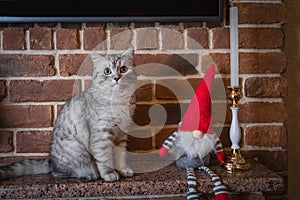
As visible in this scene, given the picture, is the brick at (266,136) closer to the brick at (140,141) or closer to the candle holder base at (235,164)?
the candle holder base at (235,164)

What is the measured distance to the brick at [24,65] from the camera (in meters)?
0.96

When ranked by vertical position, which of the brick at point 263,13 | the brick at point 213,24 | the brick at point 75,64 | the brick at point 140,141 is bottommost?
the brick at point 140,141

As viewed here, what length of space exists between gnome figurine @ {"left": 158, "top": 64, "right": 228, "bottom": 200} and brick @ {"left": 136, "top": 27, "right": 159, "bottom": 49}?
0.80 ft

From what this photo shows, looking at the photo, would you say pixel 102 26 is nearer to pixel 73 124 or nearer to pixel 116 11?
pixel 116 11

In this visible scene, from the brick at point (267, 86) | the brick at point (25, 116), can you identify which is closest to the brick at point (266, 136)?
the brick at point (267, 86)

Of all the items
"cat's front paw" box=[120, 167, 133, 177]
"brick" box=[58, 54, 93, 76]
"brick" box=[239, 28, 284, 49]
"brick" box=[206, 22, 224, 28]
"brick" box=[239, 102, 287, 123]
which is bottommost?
"cat's front paw" box=[120, 167, 133, 177]

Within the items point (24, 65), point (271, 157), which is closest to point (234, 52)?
point (271, 157)

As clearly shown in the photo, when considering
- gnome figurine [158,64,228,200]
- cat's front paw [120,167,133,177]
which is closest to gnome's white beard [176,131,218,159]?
gnome figurine [158,64,228,200]

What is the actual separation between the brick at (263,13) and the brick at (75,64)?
0.52 meters

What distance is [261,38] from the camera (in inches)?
39.1

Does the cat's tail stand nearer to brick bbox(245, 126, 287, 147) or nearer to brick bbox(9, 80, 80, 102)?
brick bbox(9, 80, 80, 102)

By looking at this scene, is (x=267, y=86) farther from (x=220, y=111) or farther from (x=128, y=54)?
(x=128, y=54)

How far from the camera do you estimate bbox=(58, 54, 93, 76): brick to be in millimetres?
976

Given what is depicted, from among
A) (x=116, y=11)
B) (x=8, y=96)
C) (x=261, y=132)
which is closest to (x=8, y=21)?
(x=8, y=96)
